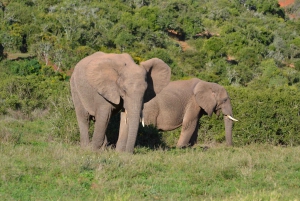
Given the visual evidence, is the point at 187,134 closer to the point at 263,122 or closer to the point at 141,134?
the point at 141,134

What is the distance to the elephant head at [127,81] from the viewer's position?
9.75m

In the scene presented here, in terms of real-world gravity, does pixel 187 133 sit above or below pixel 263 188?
below

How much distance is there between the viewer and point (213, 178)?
7.78 meters

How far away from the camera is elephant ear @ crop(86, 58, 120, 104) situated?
1031 cm

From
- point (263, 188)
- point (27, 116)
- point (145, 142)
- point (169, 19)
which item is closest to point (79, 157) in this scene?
point (263, 188)

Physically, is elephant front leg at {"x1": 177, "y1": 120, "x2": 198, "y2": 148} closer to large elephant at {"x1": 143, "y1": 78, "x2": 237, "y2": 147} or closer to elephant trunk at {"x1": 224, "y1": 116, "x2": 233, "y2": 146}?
large elephant at {"x1": 143, "y1": 78, "x2": 237, "y2": 147}

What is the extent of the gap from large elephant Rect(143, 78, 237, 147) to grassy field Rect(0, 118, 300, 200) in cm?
353

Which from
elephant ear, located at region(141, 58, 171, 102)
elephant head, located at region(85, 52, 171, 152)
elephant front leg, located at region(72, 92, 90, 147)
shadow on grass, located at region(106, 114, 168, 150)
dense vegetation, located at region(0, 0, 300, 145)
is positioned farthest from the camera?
dense vegetation, located at region(0, 0, 300, 145)

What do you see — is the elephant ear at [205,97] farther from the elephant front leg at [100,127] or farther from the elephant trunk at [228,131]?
the elephant front leg at [100,127]

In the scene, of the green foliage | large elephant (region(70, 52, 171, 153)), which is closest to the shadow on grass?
large elephant (region(70, 52, 171, 153))

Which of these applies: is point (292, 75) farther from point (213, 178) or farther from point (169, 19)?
point (213, 178)

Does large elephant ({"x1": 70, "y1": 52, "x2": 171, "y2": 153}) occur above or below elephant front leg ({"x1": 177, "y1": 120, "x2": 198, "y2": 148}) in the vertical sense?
above

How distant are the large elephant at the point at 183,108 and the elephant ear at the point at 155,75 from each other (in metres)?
1.82

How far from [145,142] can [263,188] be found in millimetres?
6266
